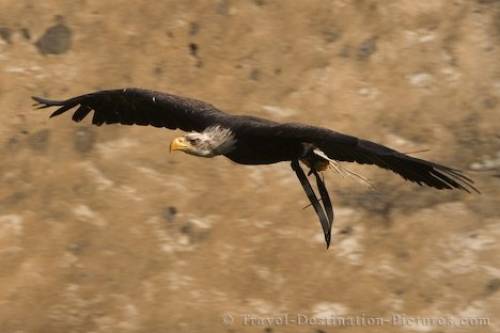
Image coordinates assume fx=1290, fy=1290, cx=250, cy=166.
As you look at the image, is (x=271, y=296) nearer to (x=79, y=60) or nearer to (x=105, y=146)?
(x=105, y=146)

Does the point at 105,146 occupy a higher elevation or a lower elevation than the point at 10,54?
lower

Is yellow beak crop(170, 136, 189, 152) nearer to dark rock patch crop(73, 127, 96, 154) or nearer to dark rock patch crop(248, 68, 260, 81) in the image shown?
dark rock patch crop(73, 127, 96, 154)

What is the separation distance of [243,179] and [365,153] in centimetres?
593

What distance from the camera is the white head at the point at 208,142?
12.4 meters

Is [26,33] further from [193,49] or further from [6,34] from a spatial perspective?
[193,49]

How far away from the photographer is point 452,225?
16609 millimetres

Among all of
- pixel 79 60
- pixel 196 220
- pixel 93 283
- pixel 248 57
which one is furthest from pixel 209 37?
pixel 93 283

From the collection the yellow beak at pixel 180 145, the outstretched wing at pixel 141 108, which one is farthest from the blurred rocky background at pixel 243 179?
the yellow beak at pixel 180 145

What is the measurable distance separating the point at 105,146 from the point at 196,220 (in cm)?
179

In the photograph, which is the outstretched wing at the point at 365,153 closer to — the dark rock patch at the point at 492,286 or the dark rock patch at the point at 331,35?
the dark rock patch at the point at 492,286

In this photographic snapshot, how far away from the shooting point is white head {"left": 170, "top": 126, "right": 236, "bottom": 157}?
1242cm

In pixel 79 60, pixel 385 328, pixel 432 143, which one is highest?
pixel 79 60

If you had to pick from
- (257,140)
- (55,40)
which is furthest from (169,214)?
(257,140)

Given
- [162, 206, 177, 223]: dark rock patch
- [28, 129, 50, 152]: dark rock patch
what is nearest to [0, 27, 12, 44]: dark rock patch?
[28, 129, 50, 152]: dark rock patch
